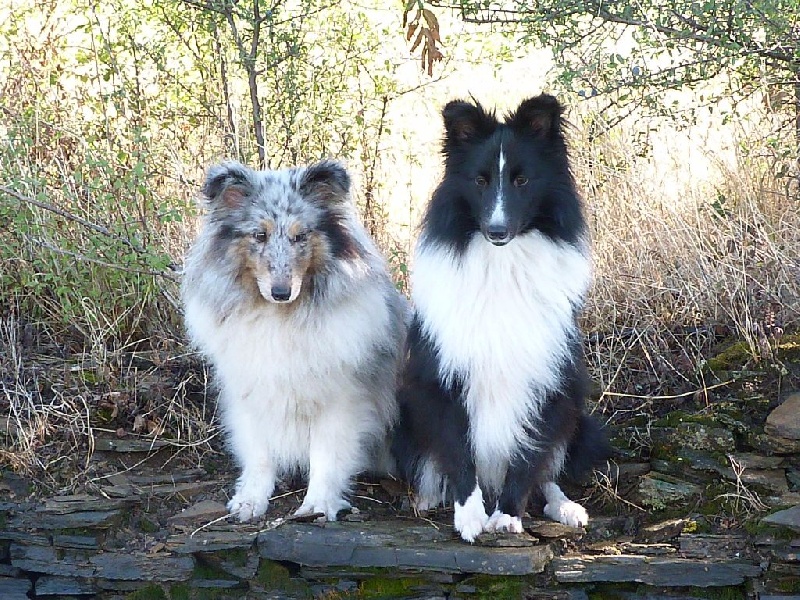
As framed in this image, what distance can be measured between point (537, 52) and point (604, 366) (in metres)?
3.46

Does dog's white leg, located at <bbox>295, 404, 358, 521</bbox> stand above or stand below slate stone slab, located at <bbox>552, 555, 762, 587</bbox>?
above

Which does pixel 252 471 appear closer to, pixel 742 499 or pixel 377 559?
pixel 377 559

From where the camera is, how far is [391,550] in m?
4.14

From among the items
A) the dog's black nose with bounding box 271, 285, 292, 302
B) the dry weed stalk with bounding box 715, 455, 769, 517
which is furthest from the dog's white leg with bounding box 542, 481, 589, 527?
the dog's black nose with bounding box 271, 285, 292, 302

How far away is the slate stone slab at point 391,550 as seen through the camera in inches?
157

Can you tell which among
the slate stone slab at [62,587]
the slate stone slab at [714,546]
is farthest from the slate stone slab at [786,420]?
the slate stone slab at [62,587]

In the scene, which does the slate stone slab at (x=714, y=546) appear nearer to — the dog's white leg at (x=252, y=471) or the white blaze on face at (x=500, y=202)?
the white blaze on face at (x=500, y=202)

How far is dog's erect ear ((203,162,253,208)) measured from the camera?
4.27 metres

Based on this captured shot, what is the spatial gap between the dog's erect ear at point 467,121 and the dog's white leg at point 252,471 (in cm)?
161

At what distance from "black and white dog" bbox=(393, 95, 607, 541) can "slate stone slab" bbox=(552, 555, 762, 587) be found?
31cm

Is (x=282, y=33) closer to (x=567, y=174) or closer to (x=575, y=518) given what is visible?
(x=567, y=174)

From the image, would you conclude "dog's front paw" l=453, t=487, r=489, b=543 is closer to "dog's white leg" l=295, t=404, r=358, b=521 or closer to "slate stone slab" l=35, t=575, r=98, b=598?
"dog's white leg" l=295, t=404, r=358, b=521

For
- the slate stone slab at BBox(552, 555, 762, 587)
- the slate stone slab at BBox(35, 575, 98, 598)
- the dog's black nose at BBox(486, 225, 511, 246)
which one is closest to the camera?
the dog's black nose at BBox(486, 225, 511, 246)

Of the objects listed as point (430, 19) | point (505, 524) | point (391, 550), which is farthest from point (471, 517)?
point (430, 19)
